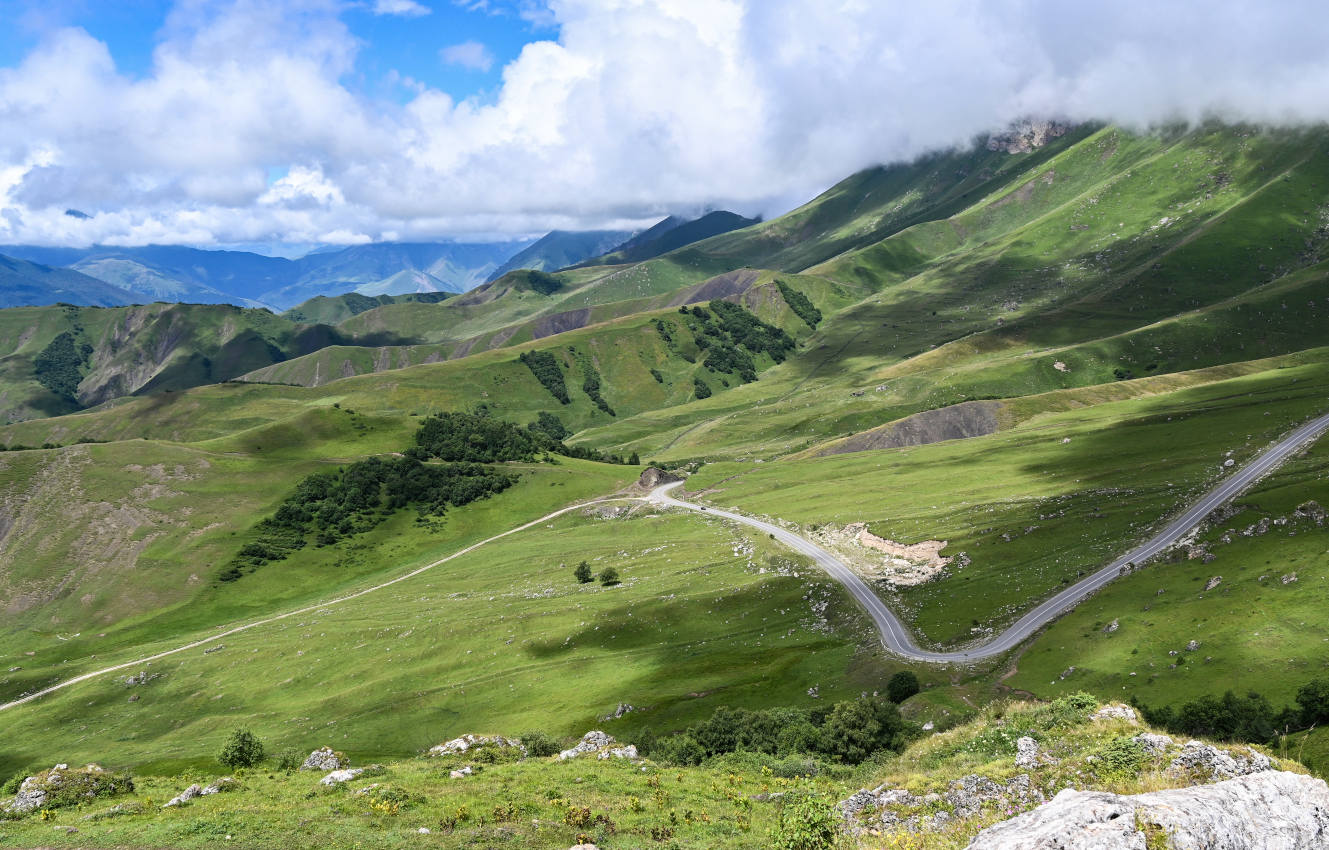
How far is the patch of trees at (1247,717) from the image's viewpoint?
54344 millimetres

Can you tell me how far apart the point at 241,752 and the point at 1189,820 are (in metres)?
65.5

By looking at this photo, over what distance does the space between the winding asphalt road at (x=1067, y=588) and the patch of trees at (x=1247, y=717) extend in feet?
81.1

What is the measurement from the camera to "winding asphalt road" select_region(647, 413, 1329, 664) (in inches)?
3319

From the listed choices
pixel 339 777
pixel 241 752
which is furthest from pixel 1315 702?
pixel 241 752

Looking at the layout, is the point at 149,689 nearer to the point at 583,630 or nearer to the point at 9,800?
the point at 583,630

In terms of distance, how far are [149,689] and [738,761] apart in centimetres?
11173

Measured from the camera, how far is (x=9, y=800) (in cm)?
3819

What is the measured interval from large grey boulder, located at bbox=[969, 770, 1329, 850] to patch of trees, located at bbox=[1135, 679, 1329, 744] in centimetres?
4428

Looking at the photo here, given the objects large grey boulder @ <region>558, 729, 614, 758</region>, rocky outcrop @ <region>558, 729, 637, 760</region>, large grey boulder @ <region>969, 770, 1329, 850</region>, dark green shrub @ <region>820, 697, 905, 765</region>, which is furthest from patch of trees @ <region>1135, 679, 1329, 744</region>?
large grey boulder @ <region>558, 729, 614, 758</region>

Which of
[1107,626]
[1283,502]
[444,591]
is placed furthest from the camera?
[444,591]

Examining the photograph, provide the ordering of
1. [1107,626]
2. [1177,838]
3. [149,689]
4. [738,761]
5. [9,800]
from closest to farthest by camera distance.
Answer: [1177,838] < [9,800] < [738,761] < [1107,626] < [149,689]

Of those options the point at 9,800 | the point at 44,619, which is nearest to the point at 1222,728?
the point at 9,800

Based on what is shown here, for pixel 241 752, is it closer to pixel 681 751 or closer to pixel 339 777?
pixel 339 777

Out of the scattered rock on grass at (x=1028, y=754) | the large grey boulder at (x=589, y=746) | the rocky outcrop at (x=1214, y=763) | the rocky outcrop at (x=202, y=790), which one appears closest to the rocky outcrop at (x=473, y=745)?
the large grey boulder at (x=589, y=746)
